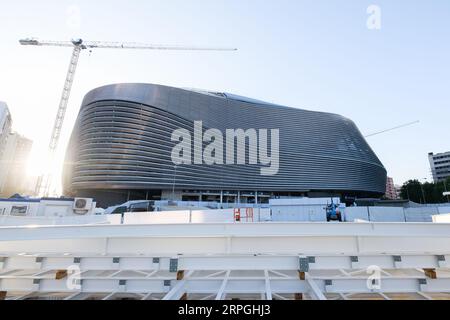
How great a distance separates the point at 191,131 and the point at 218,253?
73.3 meters

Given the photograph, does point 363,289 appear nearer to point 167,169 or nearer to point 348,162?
point 167,169

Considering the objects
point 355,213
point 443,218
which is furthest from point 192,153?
point 443,218

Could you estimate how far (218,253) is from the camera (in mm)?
5785

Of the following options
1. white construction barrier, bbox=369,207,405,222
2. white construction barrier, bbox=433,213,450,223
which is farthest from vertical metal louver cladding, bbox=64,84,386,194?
white construction barrier, bbox=433,213,450,223

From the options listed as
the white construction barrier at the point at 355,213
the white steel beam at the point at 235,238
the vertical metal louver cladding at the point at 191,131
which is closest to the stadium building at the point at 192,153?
the vertical metal louver cladding at the point at 191,131

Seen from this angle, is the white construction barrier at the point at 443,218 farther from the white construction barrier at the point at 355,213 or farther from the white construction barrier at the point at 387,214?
the white construction barrier at the point at 355,213

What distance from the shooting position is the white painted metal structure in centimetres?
549

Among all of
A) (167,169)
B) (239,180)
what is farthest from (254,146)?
(167,169)

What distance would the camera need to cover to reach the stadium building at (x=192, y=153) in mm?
69188

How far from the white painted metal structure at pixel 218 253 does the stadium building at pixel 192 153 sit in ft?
209

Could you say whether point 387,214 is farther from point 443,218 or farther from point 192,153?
point 192,153

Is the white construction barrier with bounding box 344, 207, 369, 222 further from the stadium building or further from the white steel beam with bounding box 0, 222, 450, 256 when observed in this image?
the stadium building

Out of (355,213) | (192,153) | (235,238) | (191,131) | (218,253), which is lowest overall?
(218,253)
